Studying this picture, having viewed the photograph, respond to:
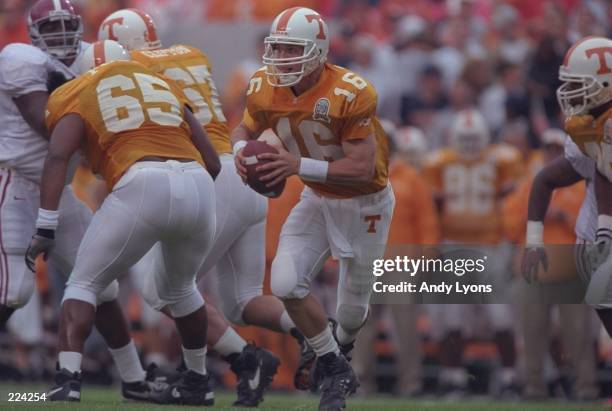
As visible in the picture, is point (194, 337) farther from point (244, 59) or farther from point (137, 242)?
point (244, 59)

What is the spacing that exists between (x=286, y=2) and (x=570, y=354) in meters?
5.32

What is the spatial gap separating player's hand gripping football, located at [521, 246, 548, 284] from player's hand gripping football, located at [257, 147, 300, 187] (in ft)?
4.61

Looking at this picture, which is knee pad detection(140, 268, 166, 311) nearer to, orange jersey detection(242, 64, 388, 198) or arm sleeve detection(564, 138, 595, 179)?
orange jersey detection(242, 64, 388, 198)

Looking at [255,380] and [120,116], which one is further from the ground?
[120,116]

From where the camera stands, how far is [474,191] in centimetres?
1080

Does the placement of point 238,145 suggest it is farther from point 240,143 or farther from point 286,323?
point 286,323

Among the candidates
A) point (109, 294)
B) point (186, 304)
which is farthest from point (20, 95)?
point (186, 304)

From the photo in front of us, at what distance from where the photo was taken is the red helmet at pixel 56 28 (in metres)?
7.40

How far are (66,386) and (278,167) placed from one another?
1.42 m

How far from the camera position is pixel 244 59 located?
1321 cm

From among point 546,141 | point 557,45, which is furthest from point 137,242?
point 557,45

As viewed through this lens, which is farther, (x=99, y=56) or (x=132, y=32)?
(x=132, y=32)

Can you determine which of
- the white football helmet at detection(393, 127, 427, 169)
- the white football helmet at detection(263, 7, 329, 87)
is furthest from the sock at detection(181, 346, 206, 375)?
the white football helmet at detection(393, 127, 427, 169)

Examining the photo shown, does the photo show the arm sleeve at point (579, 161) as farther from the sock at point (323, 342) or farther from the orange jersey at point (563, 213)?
the orange jersey at point (563, 213)
